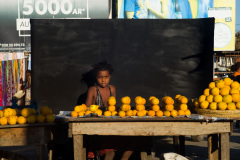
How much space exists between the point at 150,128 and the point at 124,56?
309cm

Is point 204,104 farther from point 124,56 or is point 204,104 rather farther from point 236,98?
point 124,56

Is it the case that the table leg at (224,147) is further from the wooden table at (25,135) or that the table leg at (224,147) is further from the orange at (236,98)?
the wooden table at (25,135)

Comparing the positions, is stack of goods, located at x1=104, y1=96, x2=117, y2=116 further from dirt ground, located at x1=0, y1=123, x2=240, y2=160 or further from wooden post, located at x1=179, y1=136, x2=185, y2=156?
dirt ground, located at x1=0, y1=123, x2=240, y2=160

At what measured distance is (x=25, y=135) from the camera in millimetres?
4125

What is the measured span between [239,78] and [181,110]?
3948 millimetres

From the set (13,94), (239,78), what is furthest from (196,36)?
(13,94)

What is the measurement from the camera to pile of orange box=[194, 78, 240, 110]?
14.0 ft

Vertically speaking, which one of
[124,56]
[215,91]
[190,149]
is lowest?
[190,149]

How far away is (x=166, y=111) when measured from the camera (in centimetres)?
427

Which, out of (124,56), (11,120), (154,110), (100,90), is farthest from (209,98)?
(124,56)

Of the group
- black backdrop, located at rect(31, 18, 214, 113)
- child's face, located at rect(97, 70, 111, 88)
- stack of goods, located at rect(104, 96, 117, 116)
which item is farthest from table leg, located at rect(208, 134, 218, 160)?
black backdrop, located at rect(31, 18, 214, 113)

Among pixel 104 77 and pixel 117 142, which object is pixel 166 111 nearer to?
pixel 117 142

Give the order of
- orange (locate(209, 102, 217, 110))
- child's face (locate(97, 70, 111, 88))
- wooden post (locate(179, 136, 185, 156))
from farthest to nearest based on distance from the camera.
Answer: wooden post (locate(179, 136, 185, 156)) → child's face (locate(97, 70, 111, 88)) → orange (locate(209, 102, 217, 110))

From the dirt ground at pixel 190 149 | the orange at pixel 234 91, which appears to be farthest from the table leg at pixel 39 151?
the orange at pixel 234 91
